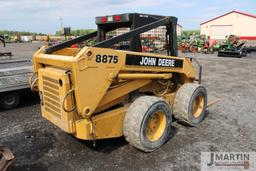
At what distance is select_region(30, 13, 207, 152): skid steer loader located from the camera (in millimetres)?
3404

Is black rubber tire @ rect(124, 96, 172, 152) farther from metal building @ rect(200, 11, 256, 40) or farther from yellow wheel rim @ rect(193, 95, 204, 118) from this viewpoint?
metal building @ rect(200, 11, 256, 40)

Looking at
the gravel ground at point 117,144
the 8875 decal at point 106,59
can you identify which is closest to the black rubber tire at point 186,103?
the gravel ground at point 117,144

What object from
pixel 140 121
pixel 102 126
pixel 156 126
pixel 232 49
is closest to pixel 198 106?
pixel 156 126

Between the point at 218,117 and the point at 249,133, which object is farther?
the point at 218,117

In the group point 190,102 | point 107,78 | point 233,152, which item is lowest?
point 233,152

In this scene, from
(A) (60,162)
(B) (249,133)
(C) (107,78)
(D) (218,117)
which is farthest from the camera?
(D) (218,117)

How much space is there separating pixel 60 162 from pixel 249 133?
→ 3533 millimetres

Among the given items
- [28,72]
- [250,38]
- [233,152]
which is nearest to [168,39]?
[233,152]

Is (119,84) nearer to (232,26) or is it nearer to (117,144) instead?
(117,144)

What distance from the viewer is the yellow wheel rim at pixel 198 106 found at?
5360mm

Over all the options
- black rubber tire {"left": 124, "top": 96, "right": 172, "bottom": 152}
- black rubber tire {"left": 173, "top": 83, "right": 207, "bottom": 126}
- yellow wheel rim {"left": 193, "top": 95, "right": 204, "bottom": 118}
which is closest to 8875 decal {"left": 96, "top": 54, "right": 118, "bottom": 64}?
black rubber tire {"left": 124, "top": 96, "right": 172, "bottom": 152}

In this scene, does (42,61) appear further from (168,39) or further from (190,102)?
(190,102)

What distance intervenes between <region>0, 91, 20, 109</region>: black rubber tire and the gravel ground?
150 millimetres

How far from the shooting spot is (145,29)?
165 inches
